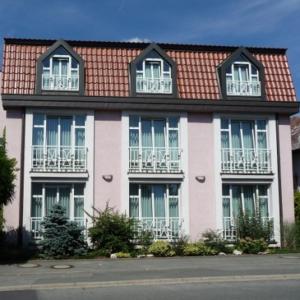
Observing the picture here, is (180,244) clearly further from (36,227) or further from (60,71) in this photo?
(60,71)

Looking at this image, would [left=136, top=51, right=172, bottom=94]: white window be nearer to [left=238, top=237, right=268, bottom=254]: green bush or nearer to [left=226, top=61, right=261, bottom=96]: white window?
[left=226, top=61, right=261, bottom=96]: white window

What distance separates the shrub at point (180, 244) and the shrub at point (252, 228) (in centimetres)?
232

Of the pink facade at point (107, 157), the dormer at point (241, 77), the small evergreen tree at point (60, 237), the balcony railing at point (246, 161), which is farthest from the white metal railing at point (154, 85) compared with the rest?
the small evergreen tree at point (60, 237)

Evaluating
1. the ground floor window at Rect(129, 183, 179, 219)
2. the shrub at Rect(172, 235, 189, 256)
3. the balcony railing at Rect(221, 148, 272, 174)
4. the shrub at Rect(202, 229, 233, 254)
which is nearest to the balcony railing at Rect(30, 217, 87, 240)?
the ground floor window at Rect(129, 183, 179, 219)

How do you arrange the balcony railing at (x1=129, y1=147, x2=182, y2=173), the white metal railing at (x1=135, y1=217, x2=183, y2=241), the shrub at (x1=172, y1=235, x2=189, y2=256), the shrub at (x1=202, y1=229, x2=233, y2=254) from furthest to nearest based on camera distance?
the balcony railing at (x1=129, y1=147, x2=182, y2=173), the white metal railing at (x1=135, y1=217, x2=183, y2=241), the shrub at (x1=202, y1=229, x2=233, y2=254), the shrub at (x1=172, y1=235, x2=189, y2=256)

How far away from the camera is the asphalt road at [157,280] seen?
40.0 ft

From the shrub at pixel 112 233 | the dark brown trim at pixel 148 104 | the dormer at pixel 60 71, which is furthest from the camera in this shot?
the dormer at pixel 60 71

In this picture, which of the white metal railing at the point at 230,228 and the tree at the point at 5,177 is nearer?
the tree at the point at 5,177

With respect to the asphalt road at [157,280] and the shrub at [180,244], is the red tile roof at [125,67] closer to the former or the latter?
the shrub at [180,244]

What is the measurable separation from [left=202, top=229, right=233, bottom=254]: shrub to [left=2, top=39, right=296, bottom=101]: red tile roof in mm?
5928

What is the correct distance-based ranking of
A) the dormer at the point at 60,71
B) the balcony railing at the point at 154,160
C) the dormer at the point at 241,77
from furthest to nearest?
the dormer at the point at 241,77 < the balcony railing at the point at 154,160 < the dormer at the point at 60,71

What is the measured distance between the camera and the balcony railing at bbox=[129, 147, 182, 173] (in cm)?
2286

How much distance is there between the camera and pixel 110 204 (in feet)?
73.9

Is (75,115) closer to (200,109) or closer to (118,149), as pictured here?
(118,149)
